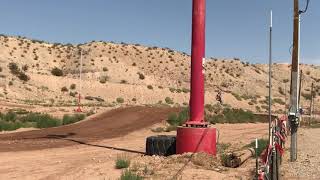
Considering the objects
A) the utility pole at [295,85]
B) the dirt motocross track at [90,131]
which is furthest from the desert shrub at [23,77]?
the utility pole at [295,85]

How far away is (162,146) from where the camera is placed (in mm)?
17047

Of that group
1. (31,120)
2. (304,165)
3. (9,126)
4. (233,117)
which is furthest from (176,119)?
(304,165)

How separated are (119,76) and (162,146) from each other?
265 feet

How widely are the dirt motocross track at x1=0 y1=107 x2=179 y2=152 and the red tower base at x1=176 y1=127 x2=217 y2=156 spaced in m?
7.92

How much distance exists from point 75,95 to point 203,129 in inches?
2227

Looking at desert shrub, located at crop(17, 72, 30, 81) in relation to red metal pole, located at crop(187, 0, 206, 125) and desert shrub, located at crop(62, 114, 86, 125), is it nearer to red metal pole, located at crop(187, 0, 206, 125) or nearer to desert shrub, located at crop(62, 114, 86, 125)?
desert shrub, located at crop(62, 114, 86, 125)

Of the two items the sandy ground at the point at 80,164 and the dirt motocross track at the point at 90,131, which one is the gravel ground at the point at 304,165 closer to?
the sandy ground at the point at 80,164

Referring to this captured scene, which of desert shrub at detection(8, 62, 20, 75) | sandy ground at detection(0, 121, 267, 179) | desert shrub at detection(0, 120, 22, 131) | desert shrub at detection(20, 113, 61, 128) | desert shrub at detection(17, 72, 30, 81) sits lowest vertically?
sandy ground at detection(0, 121, 267, 179)

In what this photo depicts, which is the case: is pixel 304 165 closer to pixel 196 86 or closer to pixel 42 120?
pixel 196 86

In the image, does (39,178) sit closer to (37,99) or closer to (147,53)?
(37,99)

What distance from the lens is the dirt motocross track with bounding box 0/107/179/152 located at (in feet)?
75.8

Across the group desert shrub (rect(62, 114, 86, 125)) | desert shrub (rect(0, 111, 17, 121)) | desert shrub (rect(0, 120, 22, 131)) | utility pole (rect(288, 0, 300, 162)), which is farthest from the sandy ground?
desert shrub (rect(0, 111, 17, 121))

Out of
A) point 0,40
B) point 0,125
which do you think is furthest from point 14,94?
Answer: point 0,40

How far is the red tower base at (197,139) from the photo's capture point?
15.4m
